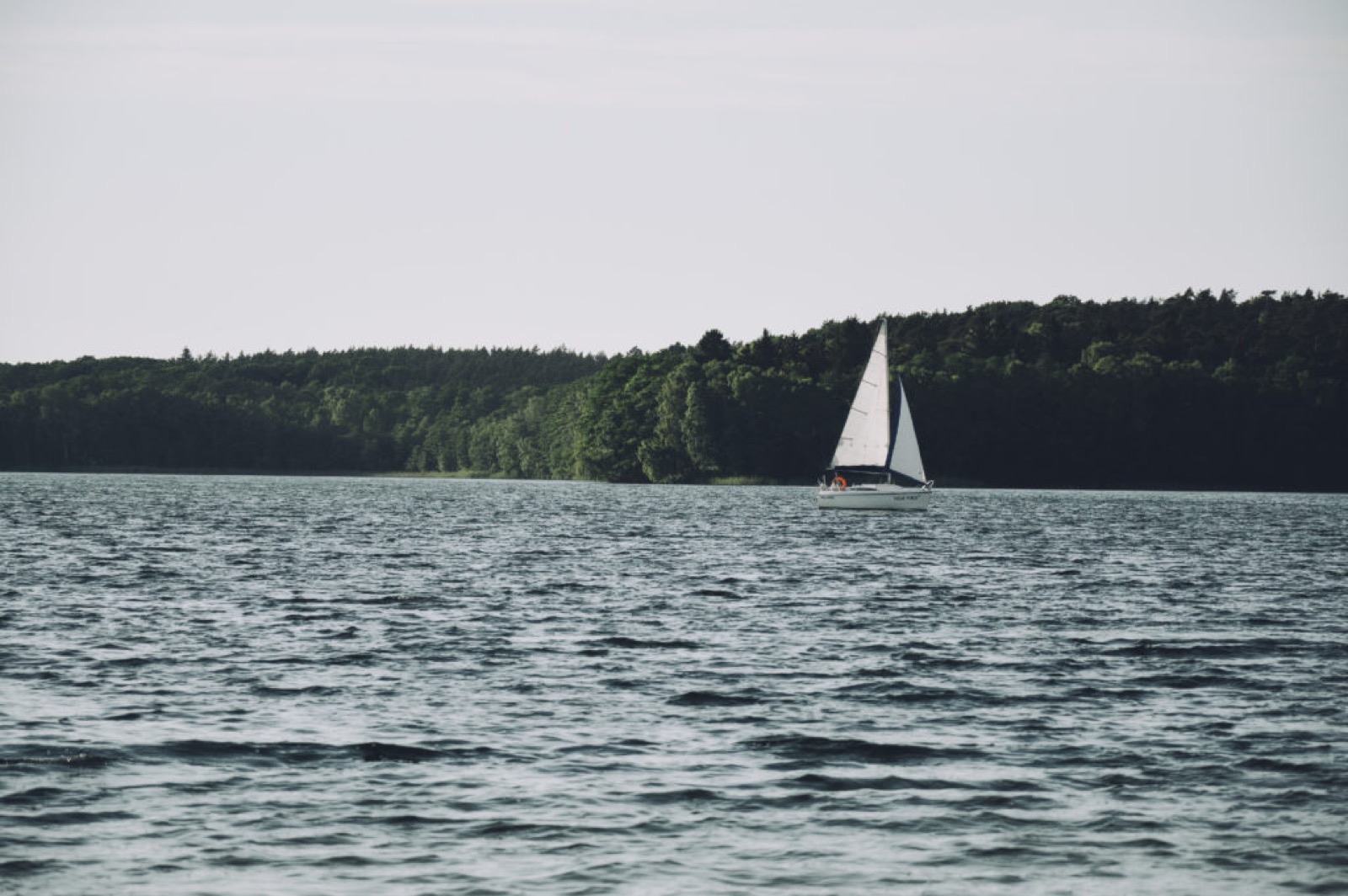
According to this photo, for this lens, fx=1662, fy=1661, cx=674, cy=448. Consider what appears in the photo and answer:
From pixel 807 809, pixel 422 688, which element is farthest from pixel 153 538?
pixel 807 809

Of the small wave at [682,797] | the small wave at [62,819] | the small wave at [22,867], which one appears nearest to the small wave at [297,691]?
the small wave at [62,819]

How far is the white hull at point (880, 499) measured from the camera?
115 meters

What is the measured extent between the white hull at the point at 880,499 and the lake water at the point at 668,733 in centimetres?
5869

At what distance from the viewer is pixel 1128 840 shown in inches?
704

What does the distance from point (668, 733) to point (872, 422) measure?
95777 mm

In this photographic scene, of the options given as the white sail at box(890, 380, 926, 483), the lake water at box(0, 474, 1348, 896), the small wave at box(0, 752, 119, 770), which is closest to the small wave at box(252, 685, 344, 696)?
the lake water at box(0, 474, 1348, 896)

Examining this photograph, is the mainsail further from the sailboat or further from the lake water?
the lake water

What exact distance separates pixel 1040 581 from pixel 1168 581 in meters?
4.20

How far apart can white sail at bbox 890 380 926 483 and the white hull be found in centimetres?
352

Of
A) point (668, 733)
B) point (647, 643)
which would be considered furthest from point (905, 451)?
point (668, 733)

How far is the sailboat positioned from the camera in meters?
116

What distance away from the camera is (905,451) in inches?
4744

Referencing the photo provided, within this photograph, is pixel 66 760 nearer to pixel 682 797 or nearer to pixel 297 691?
pixel 297 691

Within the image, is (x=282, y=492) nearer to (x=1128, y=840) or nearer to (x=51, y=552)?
(x=51, y=552)
